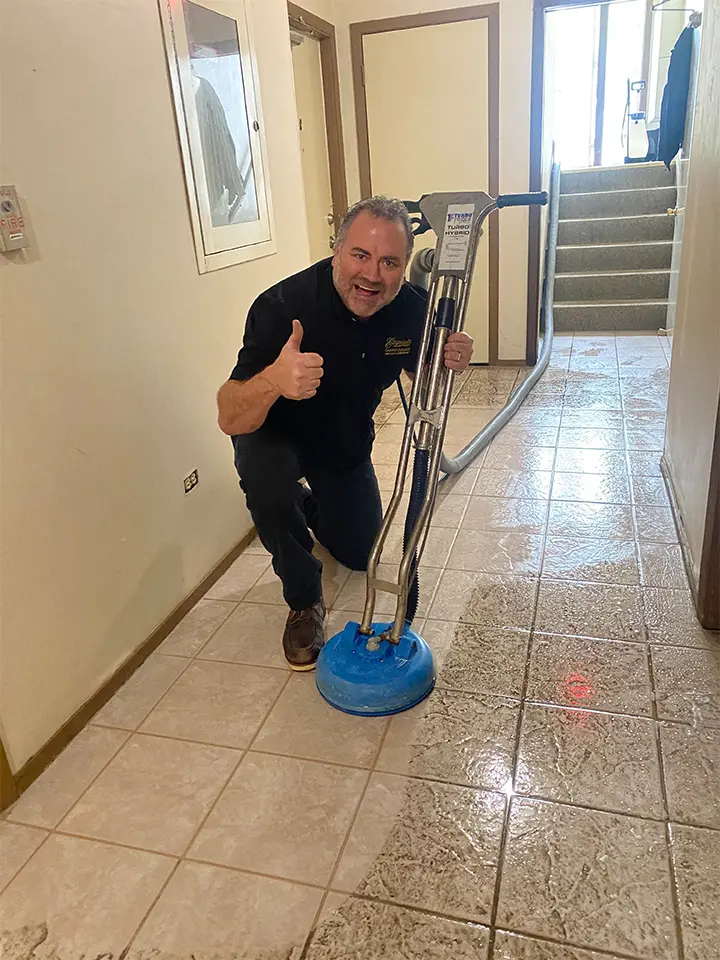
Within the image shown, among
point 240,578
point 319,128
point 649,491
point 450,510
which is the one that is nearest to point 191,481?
point 240,578

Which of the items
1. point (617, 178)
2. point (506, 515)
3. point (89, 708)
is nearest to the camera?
point (89, 708)

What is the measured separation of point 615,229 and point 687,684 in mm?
4846

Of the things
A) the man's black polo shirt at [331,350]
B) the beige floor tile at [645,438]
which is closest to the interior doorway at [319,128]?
the beige floor tile at [645,438]

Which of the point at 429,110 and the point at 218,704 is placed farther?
the point at 429,110

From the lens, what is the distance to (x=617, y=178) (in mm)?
5992

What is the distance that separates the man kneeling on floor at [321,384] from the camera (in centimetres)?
164

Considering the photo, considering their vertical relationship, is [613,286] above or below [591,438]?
above

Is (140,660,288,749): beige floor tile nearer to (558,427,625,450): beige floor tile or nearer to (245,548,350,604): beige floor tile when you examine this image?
(245,548,350,604): beige floor tile

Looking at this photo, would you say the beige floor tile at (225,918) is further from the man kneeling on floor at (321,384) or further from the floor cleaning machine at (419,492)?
the man kneeling on floor at (321,384)

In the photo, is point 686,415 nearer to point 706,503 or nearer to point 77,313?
point 706,503

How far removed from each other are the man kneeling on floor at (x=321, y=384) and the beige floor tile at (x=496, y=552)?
46cm

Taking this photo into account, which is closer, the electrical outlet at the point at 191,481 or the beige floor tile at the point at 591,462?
the electrical outlet at the point at 191,481

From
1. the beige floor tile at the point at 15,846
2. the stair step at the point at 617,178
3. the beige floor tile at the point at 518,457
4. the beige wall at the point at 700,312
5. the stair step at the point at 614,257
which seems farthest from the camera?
the stair step at the point at 617,178

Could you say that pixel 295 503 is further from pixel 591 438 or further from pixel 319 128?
pixel 319 128
